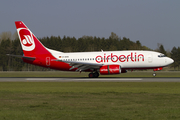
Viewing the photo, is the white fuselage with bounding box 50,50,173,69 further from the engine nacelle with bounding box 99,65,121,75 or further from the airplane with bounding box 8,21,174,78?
the engine nacelle with bounding box 99,65,121,75

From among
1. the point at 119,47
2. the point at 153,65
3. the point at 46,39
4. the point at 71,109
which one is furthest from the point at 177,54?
the point at 71,109

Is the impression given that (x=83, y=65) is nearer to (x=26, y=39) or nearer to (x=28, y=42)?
(x=28, y=42)

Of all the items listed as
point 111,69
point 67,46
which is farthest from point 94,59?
point 67,46

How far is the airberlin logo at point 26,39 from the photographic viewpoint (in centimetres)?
4262

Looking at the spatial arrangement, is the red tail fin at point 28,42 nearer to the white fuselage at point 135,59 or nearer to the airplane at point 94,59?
the airplane at point 94,59

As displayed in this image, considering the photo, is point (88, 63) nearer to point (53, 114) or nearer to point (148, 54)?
point (148, 54)

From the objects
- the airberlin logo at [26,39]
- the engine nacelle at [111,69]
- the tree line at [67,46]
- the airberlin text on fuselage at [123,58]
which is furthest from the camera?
the tree line at [67,46]

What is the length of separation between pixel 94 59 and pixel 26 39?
12.2 metres

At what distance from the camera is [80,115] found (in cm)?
1024


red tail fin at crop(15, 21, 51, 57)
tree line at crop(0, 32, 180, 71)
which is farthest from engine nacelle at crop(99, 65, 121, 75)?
tree line at crop(0, 32, 180, 71)

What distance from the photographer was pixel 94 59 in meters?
40.4

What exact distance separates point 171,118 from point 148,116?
0.87 meters

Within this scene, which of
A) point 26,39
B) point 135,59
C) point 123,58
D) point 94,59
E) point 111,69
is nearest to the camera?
point 111,69

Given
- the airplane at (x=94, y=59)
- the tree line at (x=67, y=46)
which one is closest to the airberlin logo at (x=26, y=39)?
the airplane at (x=94, y=59)
